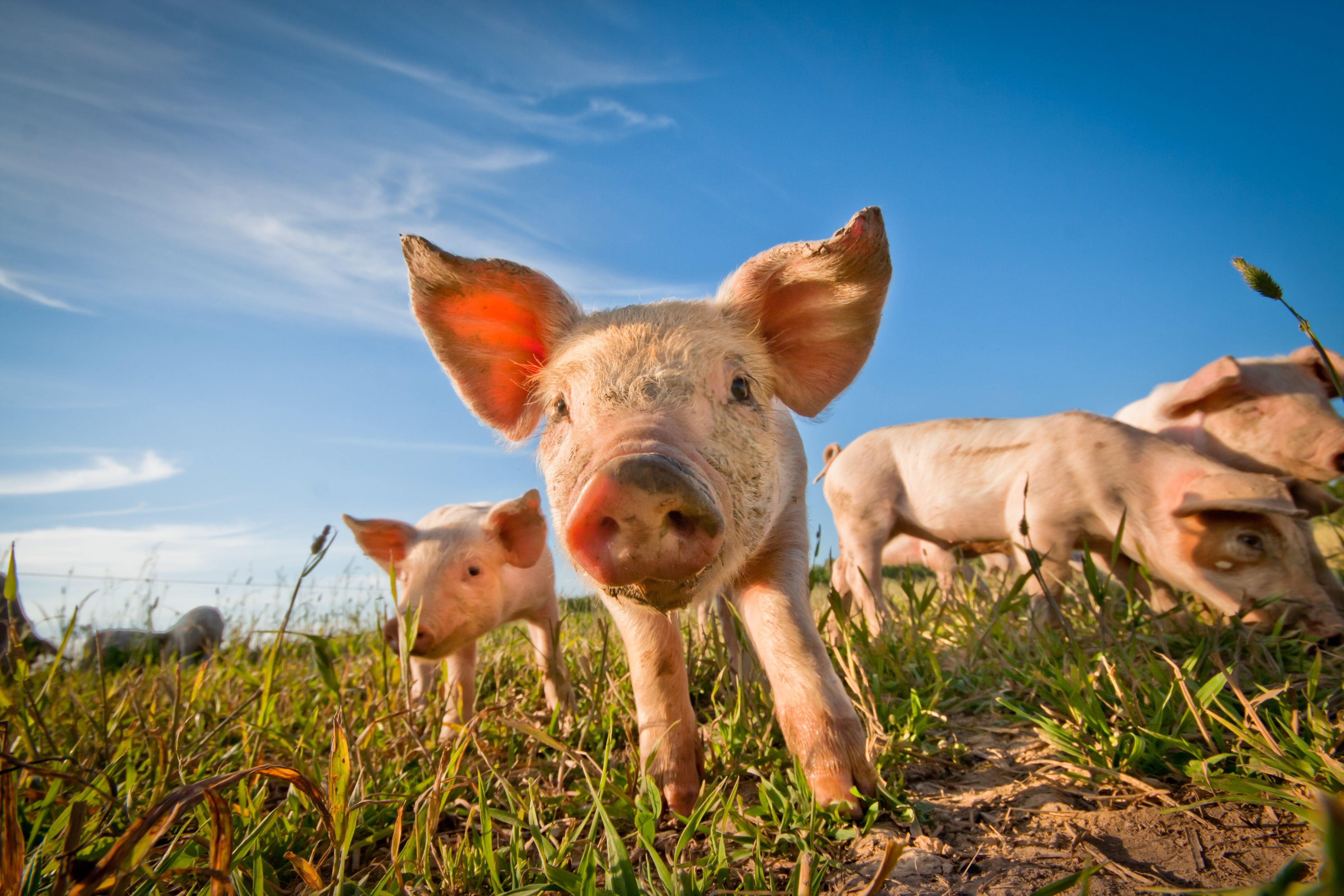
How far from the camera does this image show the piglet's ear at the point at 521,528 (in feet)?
14.3

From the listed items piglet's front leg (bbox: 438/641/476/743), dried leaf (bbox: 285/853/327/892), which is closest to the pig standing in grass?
piglet's front leg (bbox: 438/641/476/743)

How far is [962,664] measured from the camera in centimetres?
326

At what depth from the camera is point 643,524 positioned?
1.90 metres

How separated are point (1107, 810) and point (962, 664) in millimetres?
1201

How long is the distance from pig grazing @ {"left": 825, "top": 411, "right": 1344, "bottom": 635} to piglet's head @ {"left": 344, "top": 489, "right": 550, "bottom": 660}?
2.01 metres

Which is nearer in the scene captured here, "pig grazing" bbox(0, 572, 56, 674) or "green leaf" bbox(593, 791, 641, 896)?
"green leaf" bbox(593, 791, 641, 896)

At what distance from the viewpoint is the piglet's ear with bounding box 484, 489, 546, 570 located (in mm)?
4355

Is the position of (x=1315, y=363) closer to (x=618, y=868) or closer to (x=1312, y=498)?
(x=1312, y=498)

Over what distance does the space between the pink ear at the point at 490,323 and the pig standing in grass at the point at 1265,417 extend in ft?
18.7

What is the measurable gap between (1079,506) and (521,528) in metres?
3.80

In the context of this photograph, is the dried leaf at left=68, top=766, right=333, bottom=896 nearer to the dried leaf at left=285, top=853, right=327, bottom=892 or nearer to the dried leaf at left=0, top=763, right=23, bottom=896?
the dried leaf at left=0, top=763, right=23, bottom=896

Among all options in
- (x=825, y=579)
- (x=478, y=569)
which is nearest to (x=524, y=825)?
(x=478, y=569)

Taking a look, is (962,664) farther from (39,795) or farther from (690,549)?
(39,795)

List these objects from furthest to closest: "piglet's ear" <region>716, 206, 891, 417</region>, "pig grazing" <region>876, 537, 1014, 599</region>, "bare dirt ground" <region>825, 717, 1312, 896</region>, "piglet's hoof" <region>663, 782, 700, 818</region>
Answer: "pig grazing" <region>876, 537, 1014, 599</region> → "piglet's ear" <region>716, 206, 891, 417</region> → "piglet's hoof" <region>663, 782, 700, 818</region> → "bare dirt ground" <region>825, 717, 1312, 896</region>
